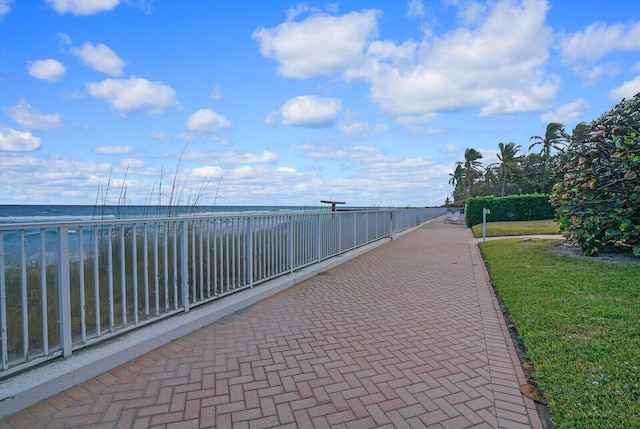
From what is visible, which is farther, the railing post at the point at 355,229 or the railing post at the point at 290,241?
the railing post at the point at 355,229

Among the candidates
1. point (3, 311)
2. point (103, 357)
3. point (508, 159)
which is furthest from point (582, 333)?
point (508, 159)

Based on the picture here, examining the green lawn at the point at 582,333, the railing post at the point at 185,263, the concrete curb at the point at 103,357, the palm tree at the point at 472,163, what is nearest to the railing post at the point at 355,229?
the green lawn at the point at 582,333

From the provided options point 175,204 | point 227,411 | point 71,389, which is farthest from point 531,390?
point 175,204

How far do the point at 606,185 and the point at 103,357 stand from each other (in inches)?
354

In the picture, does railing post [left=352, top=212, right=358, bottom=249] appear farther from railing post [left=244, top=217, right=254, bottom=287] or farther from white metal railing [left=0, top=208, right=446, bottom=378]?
railing post [left=244, top=217, right=254, bottom=287]

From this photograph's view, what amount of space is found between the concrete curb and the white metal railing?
10cm

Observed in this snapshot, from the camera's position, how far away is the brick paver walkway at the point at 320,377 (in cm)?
250

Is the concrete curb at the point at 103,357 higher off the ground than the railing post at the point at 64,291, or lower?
lower

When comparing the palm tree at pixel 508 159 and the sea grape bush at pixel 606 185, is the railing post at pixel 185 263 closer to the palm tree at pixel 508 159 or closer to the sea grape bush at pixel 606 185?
the sea grape bush at pixel 606 185

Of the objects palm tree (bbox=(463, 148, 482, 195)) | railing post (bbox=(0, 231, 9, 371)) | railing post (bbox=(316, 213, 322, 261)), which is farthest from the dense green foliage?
palm tree (bbox=(463, 148, 482, 195))

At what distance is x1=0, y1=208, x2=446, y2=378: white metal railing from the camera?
276 centimetres

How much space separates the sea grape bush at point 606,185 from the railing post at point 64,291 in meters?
8.68

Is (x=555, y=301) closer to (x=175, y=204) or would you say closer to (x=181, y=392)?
(x=181, y=392)

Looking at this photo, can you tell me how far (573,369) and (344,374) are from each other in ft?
6.62
